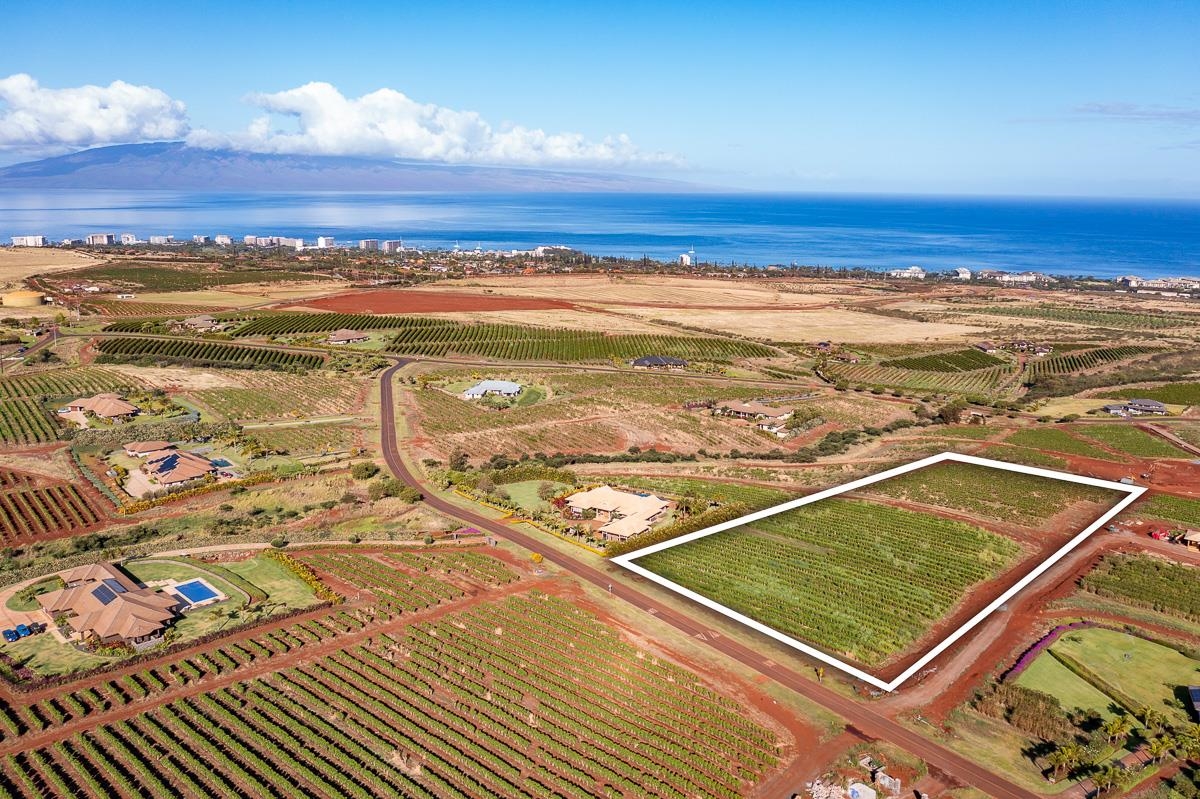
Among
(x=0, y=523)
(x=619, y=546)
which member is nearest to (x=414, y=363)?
(x=0, y=523)

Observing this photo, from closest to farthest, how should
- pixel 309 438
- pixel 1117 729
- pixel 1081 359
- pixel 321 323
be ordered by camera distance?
1. pixel 1117 729
2. pixel 309 438
3. pixel 1081 359
4. pixel 321 323

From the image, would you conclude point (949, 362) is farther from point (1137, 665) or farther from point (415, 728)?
point (415, 728)

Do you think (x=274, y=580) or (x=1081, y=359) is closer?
(x=274, y=580)

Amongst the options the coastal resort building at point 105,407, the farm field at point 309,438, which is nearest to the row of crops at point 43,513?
the farm field at point 309,438

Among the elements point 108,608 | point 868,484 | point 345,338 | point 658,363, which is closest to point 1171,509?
point 868,484

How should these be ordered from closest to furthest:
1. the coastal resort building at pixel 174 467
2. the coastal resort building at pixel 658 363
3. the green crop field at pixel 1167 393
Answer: the coastal resort building at pixel 174 467 → the green crop field at pixel 1167 393 → the coastal resort building at pixel 658 363

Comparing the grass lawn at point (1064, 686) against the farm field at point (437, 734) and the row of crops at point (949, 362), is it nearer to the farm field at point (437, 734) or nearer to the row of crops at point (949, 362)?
the farm field at point (437, 734)

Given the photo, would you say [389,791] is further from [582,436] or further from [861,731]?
[582,436]
